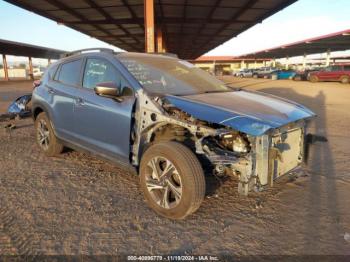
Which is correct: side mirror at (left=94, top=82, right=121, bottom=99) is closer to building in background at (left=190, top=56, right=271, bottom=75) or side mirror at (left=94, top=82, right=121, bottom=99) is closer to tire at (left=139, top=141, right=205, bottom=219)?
tire at (left=139, top=141, right=205, bottom=219)

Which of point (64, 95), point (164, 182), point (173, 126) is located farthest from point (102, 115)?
point (164, 182)

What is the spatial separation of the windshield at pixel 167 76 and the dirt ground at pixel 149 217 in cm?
135

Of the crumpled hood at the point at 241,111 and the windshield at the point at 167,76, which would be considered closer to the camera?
the crumpled hood at the point at 241,111

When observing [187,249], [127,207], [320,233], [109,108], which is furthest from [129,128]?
[320,233]

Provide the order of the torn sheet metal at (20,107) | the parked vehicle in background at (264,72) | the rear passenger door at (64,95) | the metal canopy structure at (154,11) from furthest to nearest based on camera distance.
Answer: the parked vehicle in background at (264,72), the metal canopy structure at (154,11), the torn sheet metal at (20,107), the rear passenger door at (64,95)

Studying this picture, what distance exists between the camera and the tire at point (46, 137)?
5371 mm

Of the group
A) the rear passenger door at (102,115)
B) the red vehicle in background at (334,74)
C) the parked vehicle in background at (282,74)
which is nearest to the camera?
the rear passenger door at (102,115)

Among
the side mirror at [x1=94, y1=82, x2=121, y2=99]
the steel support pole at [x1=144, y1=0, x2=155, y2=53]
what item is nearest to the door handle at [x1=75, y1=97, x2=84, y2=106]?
the side mirror at [x1=94, y1=82, x2=121, y2=99]

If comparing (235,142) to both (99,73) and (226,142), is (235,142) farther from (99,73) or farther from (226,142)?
(99,73)

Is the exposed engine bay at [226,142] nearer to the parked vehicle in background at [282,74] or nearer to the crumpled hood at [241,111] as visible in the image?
the crumpled hood at [241,111]

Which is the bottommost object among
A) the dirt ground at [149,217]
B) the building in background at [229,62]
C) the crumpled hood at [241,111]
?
the dirt ground at [149,217]

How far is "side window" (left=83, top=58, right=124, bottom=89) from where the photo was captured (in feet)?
13.3

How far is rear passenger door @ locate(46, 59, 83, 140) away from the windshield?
958mm

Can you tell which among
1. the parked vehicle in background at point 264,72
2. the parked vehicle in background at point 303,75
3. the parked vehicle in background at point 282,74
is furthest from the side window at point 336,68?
the parked vehicle in background at point 264,72
